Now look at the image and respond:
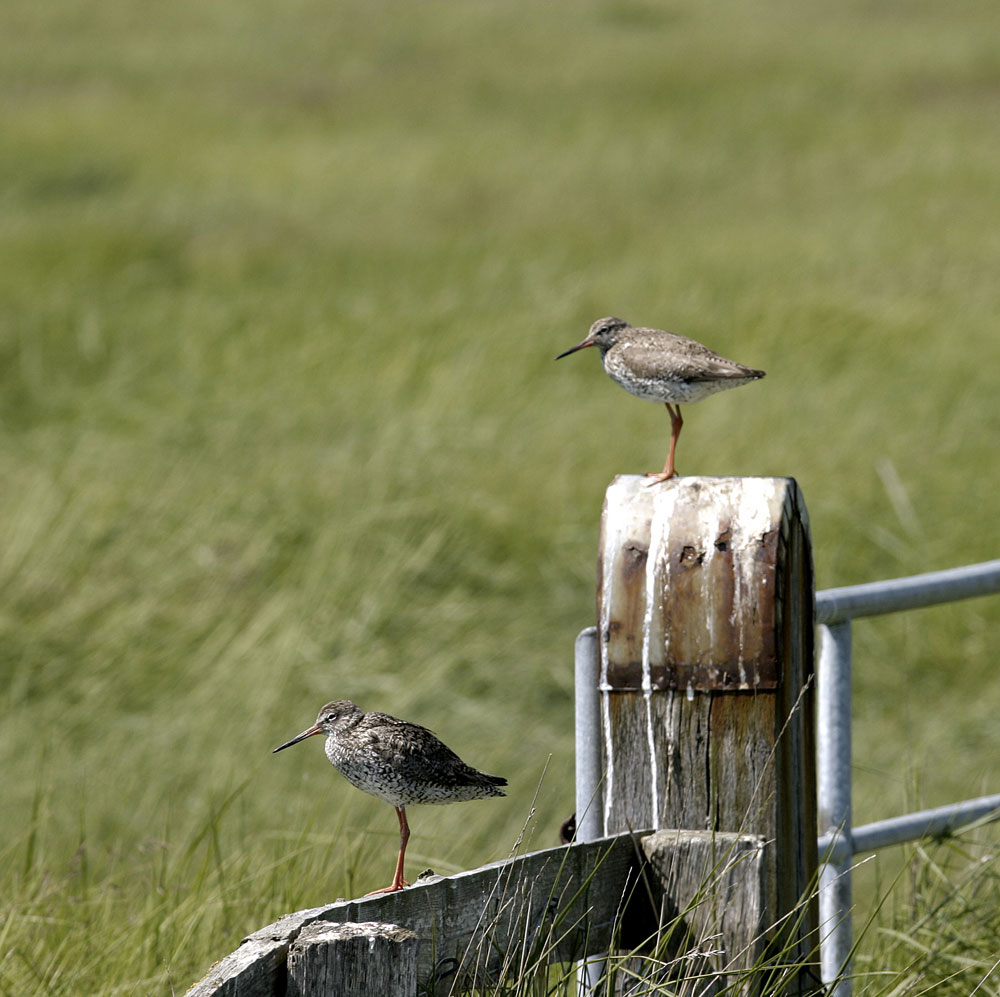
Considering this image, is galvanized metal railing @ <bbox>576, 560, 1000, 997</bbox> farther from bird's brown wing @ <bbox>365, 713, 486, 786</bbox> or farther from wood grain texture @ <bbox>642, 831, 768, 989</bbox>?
bird's brown wing @ <bbox>365, 713, 486, 786</bbox>

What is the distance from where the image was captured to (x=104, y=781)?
5043 millimetres

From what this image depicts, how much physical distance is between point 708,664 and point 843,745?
93 cm

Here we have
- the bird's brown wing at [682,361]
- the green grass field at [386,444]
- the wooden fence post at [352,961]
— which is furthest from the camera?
the green grass field at [386,444]

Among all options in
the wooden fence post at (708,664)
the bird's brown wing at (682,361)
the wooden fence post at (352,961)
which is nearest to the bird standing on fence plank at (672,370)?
the bird's brown wing at (682,361)

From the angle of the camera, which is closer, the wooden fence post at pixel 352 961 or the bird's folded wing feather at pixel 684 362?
the wooden fence post at pixel 352 961

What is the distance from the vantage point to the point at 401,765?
89.1 inches

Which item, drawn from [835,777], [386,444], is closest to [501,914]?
[835,777]

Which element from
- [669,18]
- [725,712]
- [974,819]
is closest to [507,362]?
[974,819]

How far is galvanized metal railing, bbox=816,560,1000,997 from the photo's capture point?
2.85m

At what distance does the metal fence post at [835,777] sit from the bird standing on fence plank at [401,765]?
2.96 ft

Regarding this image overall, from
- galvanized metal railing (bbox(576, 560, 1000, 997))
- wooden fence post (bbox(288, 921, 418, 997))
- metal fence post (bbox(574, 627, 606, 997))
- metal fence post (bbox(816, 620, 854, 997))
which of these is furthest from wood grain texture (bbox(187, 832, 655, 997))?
metal fence post (bbox(816, 620, 854, 997))

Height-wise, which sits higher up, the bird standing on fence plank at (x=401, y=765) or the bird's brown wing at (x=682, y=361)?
the bird's brown wing at (x=682, y=361)

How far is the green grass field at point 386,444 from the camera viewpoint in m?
4.76

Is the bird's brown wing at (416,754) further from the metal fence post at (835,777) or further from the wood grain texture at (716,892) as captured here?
the metal fence post at (835,777)
